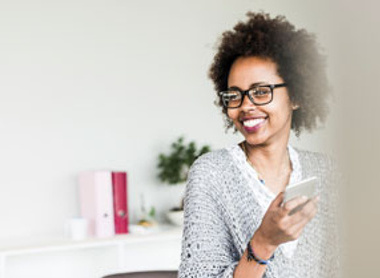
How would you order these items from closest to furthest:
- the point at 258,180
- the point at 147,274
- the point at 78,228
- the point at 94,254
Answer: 1. the point at 258,180
2. the point at 147,274
3. the point at 78,228
4. the point at 94,254

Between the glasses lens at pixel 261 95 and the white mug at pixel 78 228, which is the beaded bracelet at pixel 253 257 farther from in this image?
the white mug at pixel 78 228

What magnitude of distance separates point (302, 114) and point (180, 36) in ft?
4.77

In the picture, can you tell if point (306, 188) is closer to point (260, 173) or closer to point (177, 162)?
point (260, 173)

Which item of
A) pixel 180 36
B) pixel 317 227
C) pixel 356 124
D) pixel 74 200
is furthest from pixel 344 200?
pixel 180 36

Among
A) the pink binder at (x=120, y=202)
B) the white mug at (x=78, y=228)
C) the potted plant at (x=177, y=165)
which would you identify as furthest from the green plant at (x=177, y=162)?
the white mug at (x=78, y=228)

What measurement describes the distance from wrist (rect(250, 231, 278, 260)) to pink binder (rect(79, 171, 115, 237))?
114 cm

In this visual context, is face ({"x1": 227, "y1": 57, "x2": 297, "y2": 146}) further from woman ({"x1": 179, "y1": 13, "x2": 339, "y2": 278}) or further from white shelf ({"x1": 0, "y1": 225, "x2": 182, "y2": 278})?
white shelf ({"x1": 0, "y1": 225, "x2": 182, "y2": 278})

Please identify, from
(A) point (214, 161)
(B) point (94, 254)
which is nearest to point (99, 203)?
(B) point (94, 254)

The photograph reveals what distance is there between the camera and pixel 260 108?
0.42 m

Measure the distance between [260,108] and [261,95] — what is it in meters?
0.01

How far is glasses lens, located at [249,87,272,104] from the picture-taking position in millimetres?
421

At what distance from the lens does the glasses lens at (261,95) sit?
42cm

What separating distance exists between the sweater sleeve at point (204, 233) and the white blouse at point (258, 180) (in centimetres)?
4

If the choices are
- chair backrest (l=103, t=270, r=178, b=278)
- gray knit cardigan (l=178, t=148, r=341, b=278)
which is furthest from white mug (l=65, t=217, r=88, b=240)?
gray knit cardigan (l=178, t=148, r=341, b=278)
